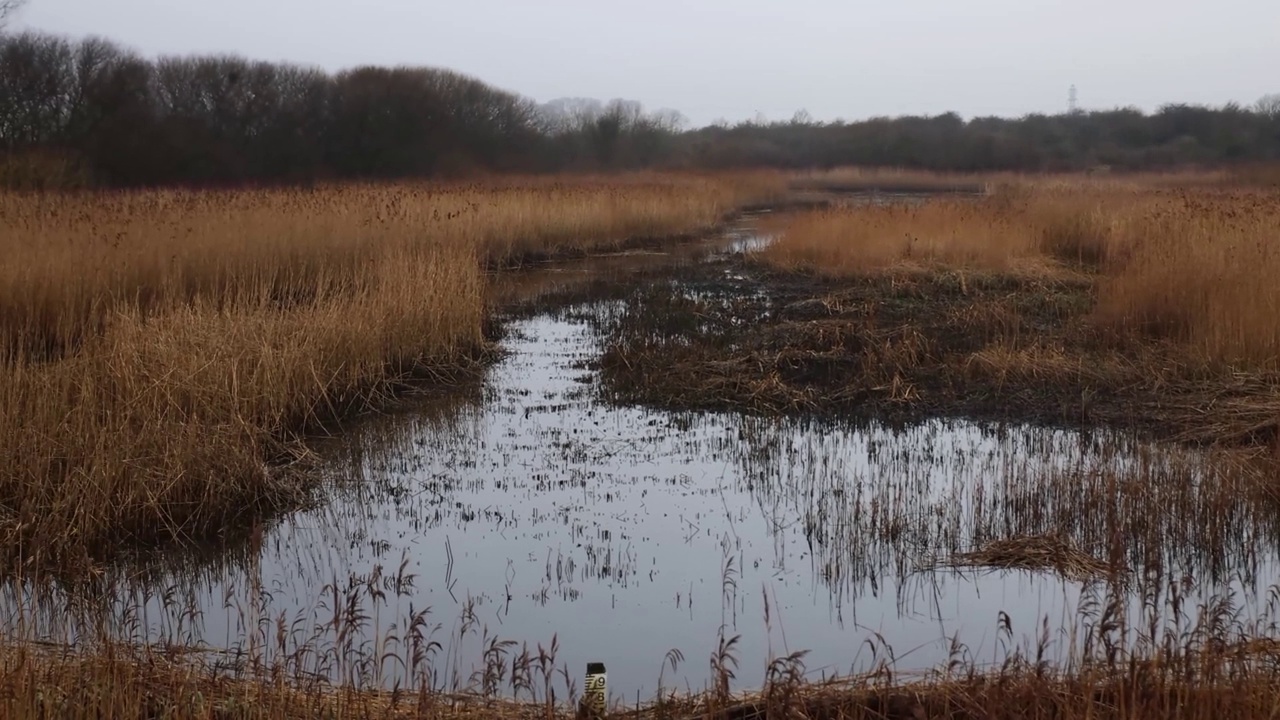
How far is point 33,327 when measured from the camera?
7.17 metres

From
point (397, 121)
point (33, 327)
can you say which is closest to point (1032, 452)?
point (33, 327)

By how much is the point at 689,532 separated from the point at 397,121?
25.5m

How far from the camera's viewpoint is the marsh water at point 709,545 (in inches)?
153

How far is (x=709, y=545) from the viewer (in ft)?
16.1

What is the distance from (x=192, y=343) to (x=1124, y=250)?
1034 cm

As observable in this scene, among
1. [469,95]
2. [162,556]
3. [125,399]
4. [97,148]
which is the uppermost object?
[469,95]

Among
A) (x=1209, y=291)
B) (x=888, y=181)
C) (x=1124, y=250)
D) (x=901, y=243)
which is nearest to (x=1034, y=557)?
(x=1209, y=291)

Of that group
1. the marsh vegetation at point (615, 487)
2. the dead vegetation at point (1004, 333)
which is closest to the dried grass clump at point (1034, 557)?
the marsh vegetation at point (615, 487)

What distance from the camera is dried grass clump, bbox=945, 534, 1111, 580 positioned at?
4410mm

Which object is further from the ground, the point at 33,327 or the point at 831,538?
the point at 33,327

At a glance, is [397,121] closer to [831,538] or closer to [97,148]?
[97,148]

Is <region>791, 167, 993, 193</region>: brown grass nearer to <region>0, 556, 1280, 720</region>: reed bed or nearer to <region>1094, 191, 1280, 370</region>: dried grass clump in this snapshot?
<region>1094, 191, 1280, 370</region>: dried grass clump

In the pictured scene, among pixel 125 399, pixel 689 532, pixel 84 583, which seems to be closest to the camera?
pixel 84 583

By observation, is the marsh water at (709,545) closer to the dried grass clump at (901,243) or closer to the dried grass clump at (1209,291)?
the dried grass clump at (1209,291)
